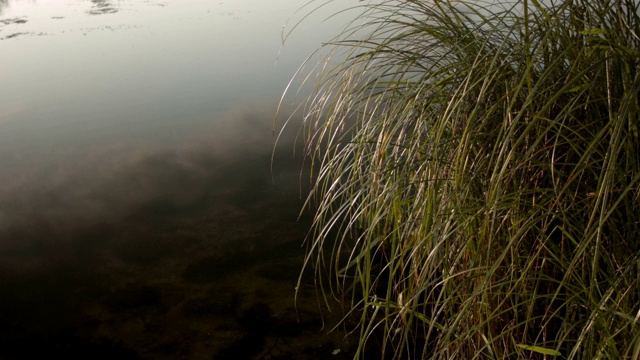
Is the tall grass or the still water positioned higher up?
the tall grass

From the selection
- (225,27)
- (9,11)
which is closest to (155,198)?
(225,27)

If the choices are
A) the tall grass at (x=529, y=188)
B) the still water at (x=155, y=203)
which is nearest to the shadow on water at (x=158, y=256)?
the still water at (x=155, y=203)

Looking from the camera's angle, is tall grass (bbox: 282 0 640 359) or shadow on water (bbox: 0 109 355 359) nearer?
tall grass (bbox: 282 0 640 359)

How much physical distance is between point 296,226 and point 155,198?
0.78 metres

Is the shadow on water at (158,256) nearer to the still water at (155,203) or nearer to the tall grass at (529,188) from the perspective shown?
the still water at (155,203)

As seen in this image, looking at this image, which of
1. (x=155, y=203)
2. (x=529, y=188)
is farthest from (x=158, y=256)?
(x=529, y=188)

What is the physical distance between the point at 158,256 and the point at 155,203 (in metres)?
0.51

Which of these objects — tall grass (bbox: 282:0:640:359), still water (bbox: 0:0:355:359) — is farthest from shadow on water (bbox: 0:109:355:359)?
tall grass (bbox: 282:0:640:359)

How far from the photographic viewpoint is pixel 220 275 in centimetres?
261

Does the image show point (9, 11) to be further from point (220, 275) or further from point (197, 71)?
point (220, 275)

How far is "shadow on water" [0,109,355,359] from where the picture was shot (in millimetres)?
2287

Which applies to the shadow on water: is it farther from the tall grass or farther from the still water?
the tall grass

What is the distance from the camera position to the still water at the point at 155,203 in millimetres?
2334

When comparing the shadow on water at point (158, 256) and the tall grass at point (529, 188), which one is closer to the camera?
the tall grass at point (529, 188)
